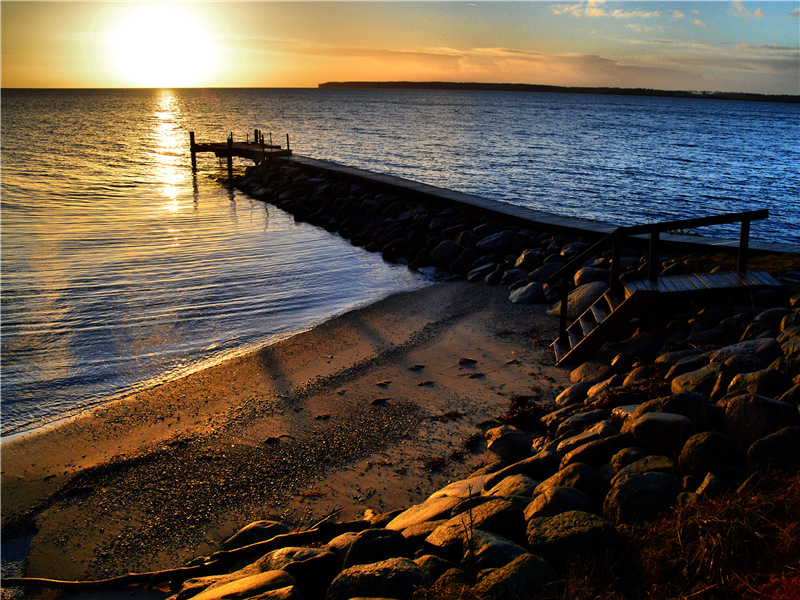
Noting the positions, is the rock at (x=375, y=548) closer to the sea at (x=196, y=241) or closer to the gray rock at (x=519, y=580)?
the gray rock at (x=519, y=580)

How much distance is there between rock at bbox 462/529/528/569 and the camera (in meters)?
3.14

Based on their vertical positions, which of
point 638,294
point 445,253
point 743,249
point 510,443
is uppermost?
point 743,249

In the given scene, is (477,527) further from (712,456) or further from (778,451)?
(778,451)

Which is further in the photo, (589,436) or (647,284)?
(647,284)

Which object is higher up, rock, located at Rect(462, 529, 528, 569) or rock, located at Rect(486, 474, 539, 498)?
rock, located at Rect(462, 529, 528, 569)

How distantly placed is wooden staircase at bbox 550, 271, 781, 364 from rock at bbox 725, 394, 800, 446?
307 cm

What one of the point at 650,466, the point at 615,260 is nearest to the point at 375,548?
the point at 650,466

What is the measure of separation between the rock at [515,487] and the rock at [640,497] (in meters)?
0.64

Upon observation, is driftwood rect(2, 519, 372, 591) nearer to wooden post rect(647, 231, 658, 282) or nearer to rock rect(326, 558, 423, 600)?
rock rect(326, 558, 423, 600)

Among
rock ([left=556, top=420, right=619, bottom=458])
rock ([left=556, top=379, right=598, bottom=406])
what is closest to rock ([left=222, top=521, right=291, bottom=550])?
rock ([left=556, top=420, right=619, bottom=458])

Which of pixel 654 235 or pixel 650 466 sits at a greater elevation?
pixel 654 235

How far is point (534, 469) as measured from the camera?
463 cm

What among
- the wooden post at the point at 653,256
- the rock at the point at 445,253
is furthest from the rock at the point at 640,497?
the rock at the point at 445,253

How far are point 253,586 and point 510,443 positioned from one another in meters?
3.12
